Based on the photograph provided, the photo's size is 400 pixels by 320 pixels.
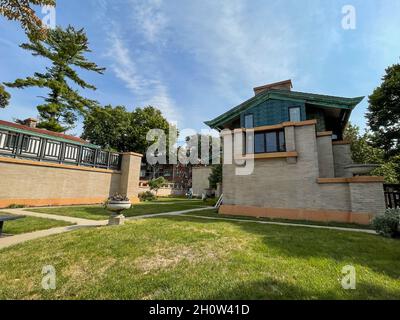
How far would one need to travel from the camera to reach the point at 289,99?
44.9 ft

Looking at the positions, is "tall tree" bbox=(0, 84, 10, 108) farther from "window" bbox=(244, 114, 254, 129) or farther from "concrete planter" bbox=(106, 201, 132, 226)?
"window" bbox=(244, 114, 254, 129)

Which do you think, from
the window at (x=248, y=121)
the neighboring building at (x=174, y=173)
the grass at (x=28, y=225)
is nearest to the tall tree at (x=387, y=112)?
the window at (x=248, y=121)

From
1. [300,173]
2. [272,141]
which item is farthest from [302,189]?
[272,141]

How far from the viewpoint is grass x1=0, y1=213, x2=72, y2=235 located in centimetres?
635

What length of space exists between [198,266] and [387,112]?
26.7m

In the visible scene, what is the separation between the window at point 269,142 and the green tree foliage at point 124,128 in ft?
94.6

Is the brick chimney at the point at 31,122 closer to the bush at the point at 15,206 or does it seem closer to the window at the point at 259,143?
the bush at the point at 15,206

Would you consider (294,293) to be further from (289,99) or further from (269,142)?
(289,99)

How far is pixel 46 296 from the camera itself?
113 inches

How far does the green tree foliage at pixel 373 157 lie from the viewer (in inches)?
874

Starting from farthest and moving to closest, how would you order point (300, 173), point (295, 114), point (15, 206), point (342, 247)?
point (295, 114) < point (15, 206) < point (300, 173) < point (342, 247)

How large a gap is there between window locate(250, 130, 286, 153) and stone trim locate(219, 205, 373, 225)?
11.7ft

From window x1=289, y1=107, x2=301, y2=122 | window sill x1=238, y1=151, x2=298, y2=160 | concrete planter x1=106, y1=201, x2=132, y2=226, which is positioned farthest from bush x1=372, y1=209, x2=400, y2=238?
concrete planter x1=106, y1=201, x2=132, y2=226

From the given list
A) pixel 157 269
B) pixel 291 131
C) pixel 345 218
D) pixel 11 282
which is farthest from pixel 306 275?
pixel 291 131
